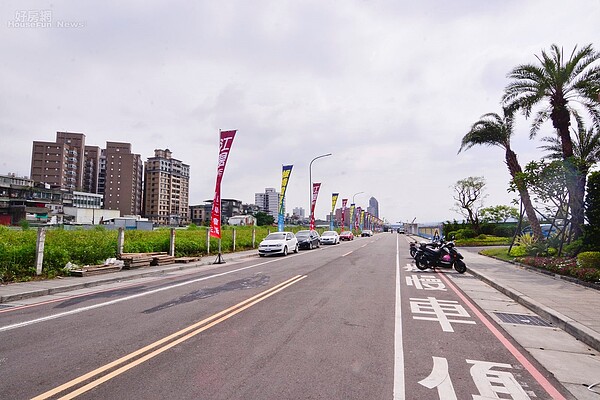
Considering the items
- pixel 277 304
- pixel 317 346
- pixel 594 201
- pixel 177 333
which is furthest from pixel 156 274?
pixel 594 201

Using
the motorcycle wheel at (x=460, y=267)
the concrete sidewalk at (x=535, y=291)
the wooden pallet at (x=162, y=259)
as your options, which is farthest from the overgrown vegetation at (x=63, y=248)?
the motorcycle wheel at (x=460, y=267)

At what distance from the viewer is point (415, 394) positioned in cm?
390

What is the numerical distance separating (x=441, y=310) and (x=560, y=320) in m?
2.18

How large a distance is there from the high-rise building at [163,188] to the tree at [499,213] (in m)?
103

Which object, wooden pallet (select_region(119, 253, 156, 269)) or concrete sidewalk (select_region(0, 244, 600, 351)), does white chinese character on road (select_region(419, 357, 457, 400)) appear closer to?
concrete sidewalk (select_region(0, 244, 600, 351))

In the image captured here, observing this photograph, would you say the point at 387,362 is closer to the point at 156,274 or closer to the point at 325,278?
the point at 325,278

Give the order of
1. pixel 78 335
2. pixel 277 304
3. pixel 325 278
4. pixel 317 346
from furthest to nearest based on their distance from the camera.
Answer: pixel 325 278 < pixel 277 304 < pixel 78 335 < pixel 317 346

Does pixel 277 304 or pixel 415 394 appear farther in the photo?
pixel 277 304

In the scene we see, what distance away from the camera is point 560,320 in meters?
6.91

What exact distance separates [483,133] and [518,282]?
1410 cm

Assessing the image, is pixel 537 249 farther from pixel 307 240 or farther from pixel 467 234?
A: pixel 467 234

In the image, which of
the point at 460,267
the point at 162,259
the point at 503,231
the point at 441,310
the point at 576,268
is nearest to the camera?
the point at 441,310

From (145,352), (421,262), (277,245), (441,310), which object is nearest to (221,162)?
(277,245)

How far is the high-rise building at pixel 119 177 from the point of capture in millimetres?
119375
